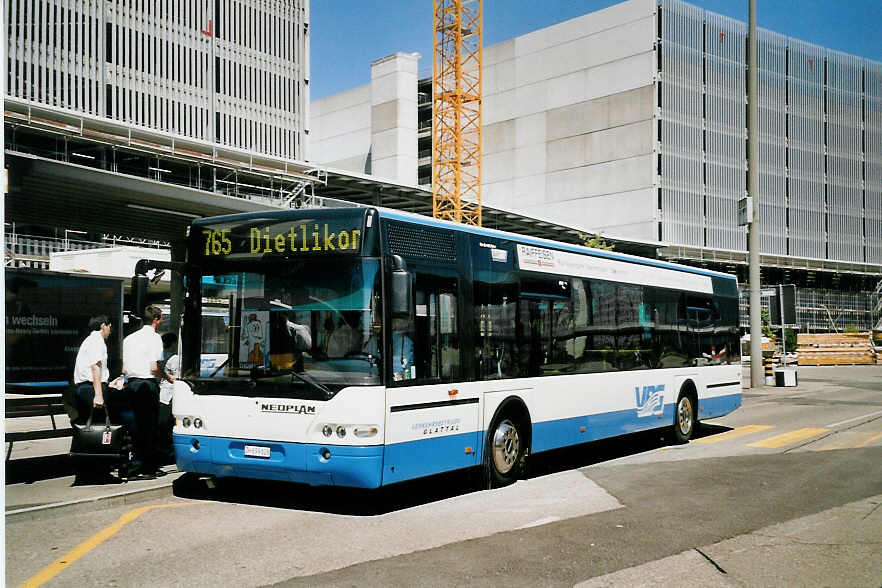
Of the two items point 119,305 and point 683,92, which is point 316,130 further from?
point 119,305

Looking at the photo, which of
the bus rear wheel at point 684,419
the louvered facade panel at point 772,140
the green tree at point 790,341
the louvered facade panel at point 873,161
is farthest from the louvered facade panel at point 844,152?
the bus rear wheel at point 684,419

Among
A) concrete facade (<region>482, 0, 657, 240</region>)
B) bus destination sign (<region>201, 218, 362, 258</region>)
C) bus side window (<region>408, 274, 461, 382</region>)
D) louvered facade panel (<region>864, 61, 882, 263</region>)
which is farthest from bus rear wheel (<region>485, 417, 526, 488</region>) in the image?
louvered facade panel (<region>864, 61, 882, 263</region>)

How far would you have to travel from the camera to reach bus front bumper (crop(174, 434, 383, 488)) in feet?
25.9

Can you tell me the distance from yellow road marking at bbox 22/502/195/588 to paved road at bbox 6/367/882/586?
0.02 meters

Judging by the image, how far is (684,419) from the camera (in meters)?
14.1

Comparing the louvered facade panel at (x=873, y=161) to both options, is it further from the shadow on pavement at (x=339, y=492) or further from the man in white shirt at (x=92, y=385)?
the man in white shirt at (x=92, y=385)

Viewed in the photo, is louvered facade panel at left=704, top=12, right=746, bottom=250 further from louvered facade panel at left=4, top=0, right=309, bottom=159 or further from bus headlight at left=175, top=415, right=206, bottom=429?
bus headlight at left=175, top=415, right=206, bottom=429

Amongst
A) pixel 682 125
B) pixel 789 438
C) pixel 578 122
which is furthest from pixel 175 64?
pixel 789 438

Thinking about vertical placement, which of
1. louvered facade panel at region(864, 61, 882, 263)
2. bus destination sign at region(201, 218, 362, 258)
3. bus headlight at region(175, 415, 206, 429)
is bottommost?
bus headlight at region(175, 415, 206, 429)

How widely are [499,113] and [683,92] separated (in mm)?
18632

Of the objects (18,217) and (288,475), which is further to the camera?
(18,217)

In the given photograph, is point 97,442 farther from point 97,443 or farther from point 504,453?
point 504,453

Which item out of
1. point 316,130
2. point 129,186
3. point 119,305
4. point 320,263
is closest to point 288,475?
point 320,263

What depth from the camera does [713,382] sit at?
1511 centimetres
